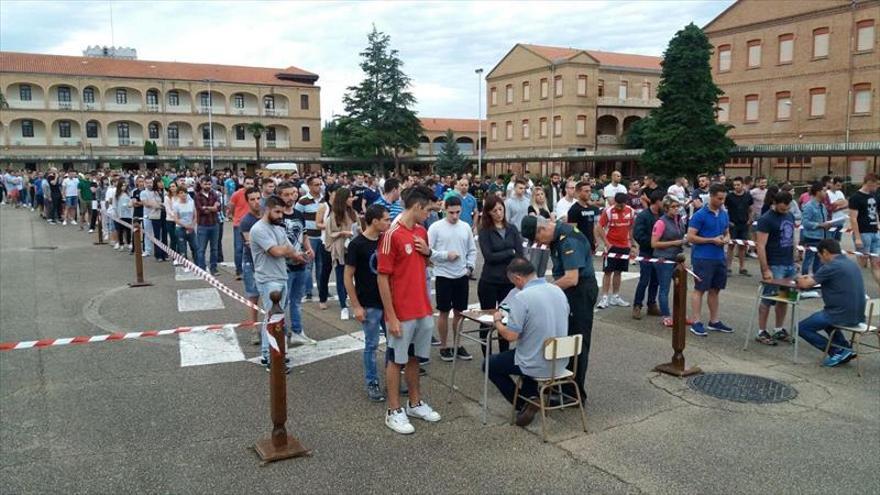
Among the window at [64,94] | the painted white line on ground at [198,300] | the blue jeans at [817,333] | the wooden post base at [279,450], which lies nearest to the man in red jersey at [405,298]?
the wooden post base at [279,450]

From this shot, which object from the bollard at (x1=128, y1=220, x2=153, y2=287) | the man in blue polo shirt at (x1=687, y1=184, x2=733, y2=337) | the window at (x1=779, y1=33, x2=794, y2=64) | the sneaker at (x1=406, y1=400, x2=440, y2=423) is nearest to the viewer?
the sneaker at (x1=406, y1=400, x2=440, y2=423)

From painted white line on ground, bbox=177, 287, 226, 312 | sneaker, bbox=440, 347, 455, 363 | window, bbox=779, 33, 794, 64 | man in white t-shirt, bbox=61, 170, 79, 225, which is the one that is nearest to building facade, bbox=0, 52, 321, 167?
man in white t-shirt, bbox=61, 170, 79, 225

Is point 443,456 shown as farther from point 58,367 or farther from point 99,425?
point 58,367

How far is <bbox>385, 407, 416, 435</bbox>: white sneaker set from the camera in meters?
5.34

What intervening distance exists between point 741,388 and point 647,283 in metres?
3.21

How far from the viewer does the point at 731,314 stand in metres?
9.69

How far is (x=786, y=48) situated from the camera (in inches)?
1832

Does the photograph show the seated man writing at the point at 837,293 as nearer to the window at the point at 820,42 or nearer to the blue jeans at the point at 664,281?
the blue jeans at the point at 664,281

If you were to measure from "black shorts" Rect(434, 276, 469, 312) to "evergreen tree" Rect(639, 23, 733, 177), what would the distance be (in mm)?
38996

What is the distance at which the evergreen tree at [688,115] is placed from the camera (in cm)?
4241

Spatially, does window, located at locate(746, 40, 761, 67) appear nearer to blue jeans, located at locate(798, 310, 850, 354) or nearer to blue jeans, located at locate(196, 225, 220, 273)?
A: blue jeans, located at locate(196, 225, 220, 273)

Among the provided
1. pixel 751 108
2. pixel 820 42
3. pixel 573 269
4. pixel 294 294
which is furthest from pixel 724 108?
pixel 573 269

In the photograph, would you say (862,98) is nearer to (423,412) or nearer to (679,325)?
(679,325)

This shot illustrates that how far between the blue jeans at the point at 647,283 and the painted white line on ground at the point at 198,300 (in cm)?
632
